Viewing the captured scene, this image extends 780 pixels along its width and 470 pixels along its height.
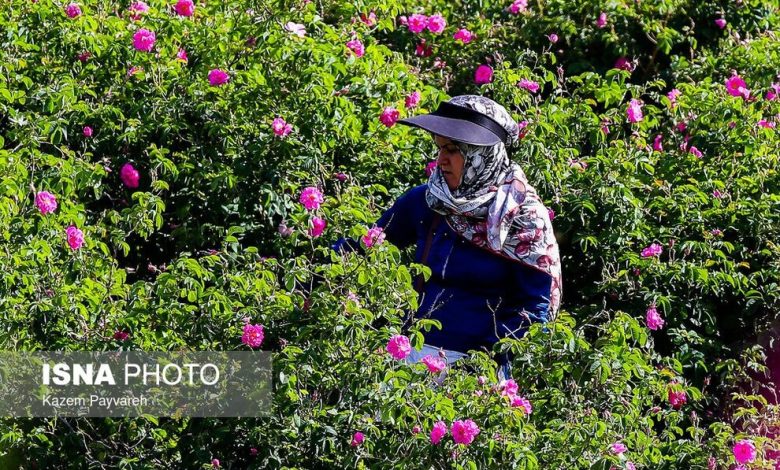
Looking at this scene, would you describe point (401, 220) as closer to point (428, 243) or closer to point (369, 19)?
point (428, 243)

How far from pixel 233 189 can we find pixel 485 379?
161 cm

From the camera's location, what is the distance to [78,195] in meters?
4.95

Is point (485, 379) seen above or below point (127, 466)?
above

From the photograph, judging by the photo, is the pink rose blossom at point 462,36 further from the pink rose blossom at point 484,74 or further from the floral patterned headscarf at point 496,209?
the floral patterned headscarf at point 496,209

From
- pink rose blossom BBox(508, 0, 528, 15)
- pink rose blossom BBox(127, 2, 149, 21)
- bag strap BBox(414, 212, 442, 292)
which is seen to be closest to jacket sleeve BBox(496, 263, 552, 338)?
bag strap BBox(414, 212, 442, 292)

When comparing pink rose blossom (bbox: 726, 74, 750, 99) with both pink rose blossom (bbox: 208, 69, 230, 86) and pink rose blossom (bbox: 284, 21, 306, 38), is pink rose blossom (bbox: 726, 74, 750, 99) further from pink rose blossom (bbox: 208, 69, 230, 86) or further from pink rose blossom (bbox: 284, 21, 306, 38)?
pink rose blossom (bbox: 208, 69, 230, 86)

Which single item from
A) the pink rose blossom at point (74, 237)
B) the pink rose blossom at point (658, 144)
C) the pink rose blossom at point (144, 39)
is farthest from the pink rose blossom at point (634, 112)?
the pink rose blossom at point (74, 237)

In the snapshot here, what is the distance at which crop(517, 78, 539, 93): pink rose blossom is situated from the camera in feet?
17.8

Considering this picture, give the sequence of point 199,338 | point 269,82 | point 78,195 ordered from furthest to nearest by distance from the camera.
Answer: point 269,82
point 78,195
point 199,338

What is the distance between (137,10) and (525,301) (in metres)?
2.32

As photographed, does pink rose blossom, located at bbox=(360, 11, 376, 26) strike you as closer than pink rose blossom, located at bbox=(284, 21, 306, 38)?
No

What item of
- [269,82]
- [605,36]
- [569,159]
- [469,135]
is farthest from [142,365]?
[605,36]

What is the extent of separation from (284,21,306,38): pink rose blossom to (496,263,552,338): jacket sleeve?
1.53 meters

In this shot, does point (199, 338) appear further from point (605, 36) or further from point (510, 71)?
point (605, 36)
